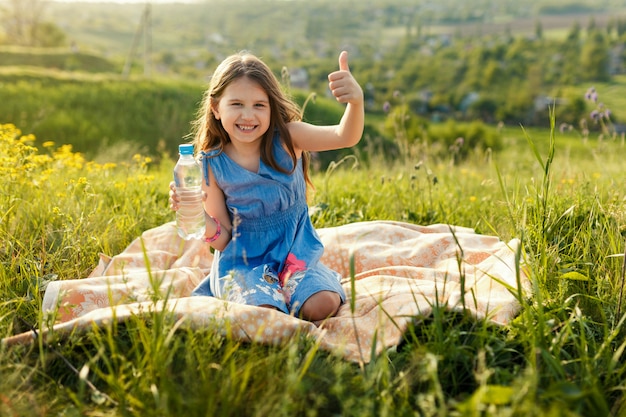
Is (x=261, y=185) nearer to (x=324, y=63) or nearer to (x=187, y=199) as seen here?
(x=187, y=199)

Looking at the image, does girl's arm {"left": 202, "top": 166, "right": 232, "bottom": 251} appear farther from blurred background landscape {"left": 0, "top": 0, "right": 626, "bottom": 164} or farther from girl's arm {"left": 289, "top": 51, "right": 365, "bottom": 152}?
blurred background landscape {"left": 0, "top": 0, "right": 626, "bottom": 164}

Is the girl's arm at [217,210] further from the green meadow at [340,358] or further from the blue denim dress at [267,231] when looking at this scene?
the green meadow at [340,358]

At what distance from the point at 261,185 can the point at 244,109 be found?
1.28 feet

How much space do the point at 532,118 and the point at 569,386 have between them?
43481mm

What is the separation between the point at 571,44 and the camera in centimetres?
5941

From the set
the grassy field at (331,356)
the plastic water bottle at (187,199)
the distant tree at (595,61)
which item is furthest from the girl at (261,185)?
the distant tree at (595,61)

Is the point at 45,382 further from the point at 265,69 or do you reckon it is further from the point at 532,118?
the point at 532,118

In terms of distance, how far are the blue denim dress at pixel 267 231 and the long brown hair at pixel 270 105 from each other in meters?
0.05

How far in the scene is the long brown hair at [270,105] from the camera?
2.65 metres

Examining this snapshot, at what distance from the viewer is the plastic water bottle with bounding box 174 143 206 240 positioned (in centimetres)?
246

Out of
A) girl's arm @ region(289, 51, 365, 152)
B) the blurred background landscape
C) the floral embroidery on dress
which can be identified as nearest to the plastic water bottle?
the floral embroidery on dress

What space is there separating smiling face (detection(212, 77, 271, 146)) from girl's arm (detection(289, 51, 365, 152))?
215mm

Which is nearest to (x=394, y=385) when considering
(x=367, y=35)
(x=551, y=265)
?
(x=551, y=265)

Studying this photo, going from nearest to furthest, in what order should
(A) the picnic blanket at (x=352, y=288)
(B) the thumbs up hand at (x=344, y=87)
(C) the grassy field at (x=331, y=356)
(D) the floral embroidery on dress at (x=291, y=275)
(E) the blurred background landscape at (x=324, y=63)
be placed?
(C) the grassy field at (x=331, y=356) < (A) the picnic blanket at (x=352, y=288) < (B) the thumbs up hand at (x=344, y=87) < (D) the floral embroidery on dress at (x=291, y=275) < (E) the blurred background landscape at (x=324, y=63)
